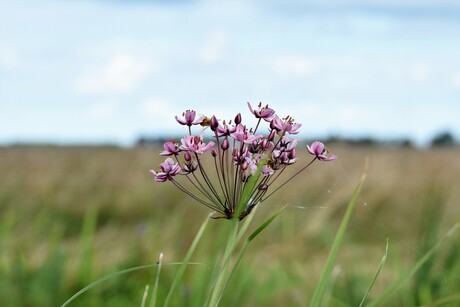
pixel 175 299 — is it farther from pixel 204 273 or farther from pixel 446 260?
pixel 446 260

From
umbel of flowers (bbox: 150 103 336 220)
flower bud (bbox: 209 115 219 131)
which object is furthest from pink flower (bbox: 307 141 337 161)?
flower bud (bbox: 209 115 219 131)

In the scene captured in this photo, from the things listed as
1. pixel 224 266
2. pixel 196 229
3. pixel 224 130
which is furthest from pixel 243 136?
pixel 196 229

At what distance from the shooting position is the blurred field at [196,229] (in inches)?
118

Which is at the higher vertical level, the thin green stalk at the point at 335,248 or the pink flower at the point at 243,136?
the pink flower at the point at 243,136

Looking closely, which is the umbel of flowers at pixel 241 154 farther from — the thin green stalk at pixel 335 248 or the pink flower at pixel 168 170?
the thin green stalk at pixel 335 248

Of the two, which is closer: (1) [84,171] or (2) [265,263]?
(2) [265,263]

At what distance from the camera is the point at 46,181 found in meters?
7.68

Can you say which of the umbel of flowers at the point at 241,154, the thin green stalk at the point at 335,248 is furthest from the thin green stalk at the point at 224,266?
the thin green stalk at the point at 335,248

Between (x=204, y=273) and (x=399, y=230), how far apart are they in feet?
15.3

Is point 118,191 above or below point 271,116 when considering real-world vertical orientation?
below

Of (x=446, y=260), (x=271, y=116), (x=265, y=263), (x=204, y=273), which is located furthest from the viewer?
(x=265, y=263)

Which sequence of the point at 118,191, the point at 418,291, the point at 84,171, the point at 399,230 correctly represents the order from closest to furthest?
the point at 418,291 < the point at 399,230 < the point at 118,191 < the point at 84,171

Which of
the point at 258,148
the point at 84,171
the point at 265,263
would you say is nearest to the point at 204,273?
the point at 258,148

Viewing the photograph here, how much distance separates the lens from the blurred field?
301 centimetres
